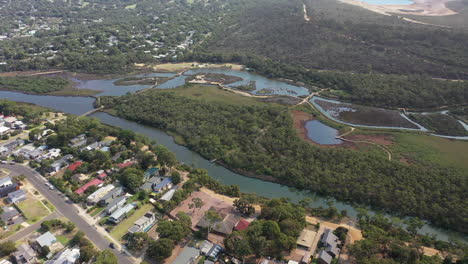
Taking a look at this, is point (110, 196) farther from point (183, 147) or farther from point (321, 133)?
point (321, 133)

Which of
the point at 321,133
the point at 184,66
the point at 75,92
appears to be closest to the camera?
the point at 321,133

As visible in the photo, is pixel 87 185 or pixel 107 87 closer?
pixel 87 185

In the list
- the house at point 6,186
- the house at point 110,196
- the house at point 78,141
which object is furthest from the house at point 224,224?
the house at point 78,141

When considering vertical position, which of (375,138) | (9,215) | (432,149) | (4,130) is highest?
(432,149)

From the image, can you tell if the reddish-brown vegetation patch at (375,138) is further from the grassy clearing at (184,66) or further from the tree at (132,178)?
the grassy clearing at (184,66)

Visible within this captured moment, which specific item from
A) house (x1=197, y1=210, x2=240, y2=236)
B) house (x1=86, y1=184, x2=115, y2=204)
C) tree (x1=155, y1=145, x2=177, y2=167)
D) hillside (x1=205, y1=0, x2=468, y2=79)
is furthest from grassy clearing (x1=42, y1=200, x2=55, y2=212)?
hillside (x1=205, y1=0, x2=468, y2=79)

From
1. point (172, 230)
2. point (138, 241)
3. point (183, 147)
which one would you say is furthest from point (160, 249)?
point (183, 147)

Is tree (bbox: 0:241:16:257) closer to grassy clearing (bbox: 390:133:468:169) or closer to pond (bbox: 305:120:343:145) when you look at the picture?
pond (bbox: 305:120:343:145)
